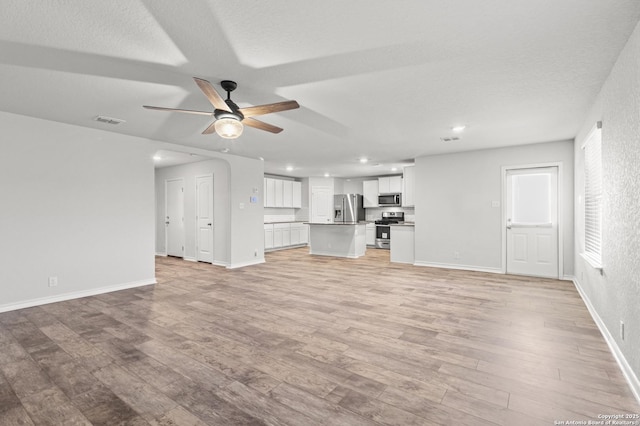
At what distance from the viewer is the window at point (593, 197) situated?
3.26 m

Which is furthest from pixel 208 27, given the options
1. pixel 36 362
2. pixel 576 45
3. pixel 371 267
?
pixel 371 267

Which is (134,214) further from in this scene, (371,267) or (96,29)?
(371,267)

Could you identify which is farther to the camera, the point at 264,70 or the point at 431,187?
the point at 431,187

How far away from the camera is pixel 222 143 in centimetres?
557

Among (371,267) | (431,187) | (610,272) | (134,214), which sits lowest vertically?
(371,267)

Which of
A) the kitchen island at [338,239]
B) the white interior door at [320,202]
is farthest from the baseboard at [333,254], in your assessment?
the white interior door at [320,202]

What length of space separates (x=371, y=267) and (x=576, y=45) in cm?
511

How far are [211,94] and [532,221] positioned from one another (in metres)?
5.92

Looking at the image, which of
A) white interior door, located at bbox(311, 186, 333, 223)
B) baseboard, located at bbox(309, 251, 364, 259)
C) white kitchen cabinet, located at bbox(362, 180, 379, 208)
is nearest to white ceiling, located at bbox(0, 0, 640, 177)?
baseboard, located at bbox(309, 251, 364, 259)

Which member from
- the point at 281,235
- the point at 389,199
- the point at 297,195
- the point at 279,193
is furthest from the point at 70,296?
the point at 389,199

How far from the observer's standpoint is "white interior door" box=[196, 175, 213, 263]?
23.8 feet

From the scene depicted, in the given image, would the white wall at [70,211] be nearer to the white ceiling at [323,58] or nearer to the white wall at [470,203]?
the white ceiling at [323,58]

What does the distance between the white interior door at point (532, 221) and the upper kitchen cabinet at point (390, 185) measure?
421cm

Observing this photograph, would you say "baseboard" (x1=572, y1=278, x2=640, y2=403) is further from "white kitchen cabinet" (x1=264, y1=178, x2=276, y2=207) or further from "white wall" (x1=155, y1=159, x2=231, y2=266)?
"white kitchen cabinet" (x1=264, y1=178, x2=276, y2=207)
